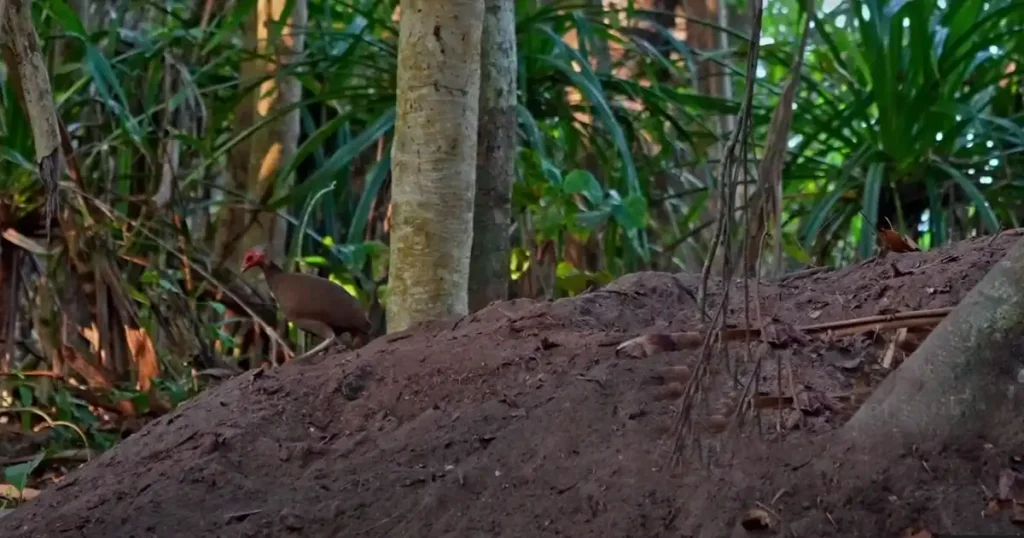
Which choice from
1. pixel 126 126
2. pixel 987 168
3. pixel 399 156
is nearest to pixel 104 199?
pixel 126 126

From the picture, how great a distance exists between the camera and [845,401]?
1707mm

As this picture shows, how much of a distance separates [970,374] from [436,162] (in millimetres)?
1278

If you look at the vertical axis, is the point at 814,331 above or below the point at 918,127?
below

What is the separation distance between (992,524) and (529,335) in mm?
1023

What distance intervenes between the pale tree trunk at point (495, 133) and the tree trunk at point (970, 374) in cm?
149

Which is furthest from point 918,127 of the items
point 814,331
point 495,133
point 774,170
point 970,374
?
point 774,170

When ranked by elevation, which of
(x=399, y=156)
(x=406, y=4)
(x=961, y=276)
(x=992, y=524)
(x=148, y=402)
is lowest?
(x=148, y=402)

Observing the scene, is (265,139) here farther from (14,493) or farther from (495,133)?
(14,493)

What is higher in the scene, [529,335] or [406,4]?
[406,4]

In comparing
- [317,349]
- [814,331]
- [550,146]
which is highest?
[550,146]

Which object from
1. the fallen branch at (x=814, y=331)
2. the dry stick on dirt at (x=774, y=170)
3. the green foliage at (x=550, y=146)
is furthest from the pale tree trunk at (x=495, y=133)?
the dry stick on dirt at (x=774, y=170)

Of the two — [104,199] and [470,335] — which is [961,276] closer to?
[470,335]

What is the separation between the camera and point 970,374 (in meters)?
1.43

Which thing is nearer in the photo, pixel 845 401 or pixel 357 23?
pixel 845 401
